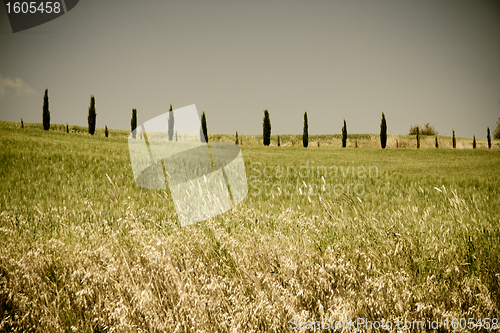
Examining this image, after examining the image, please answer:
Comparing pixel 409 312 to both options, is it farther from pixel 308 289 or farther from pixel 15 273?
pixel 15 273

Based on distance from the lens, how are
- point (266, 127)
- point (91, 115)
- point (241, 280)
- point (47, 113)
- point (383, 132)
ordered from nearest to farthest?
point (241, 280) < point (47, 113) < point (91, 115) < point (383, 132) < point (266, 127)

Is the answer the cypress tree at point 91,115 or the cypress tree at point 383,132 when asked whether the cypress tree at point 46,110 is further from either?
the cypress tree at point 383,132

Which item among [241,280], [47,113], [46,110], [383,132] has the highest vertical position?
[46,110]

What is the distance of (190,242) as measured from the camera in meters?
2.84

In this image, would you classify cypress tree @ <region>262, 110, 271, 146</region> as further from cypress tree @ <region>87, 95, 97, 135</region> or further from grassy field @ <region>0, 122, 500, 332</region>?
grassy field @ <region>0, 122, 500, 332</region>

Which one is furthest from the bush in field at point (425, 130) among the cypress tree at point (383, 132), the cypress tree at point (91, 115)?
the cypress tree at point (91, 115)

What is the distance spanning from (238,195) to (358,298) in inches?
176

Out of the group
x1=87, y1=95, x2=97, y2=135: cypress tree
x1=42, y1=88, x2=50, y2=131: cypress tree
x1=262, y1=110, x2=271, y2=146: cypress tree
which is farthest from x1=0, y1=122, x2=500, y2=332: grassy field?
x1=42, y1=88, x2=50, y2=131: cypress tree

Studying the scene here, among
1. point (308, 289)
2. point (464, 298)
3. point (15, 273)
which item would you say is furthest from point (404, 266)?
point (15, 273)

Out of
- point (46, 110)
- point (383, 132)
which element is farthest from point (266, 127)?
point (46, 110)

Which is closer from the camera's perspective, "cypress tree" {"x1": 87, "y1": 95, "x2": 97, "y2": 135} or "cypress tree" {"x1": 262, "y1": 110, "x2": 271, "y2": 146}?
"cypress tree" {"x1": 87, "y1": 95, "x2": 97, "y2": 135}

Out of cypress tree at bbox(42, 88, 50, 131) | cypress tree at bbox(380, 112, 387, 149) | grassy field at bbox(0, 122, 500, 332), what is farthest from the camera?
cypress tree at bbox(380, 112, 387, 149)

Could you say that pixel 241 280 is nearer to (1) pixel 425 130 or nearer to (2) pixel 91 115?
(2) pixel 91 115

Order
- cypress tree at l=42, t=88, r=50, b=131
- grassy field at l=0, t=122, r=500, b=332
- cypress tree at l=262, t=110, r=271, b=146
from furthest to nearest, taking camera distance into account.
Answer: cypress tree at l=262, t=110, r=271, b=146
cypress tree at l=42, t=88, r=50, b=131
grassy field at l=0, t=122, r=500, b=332
